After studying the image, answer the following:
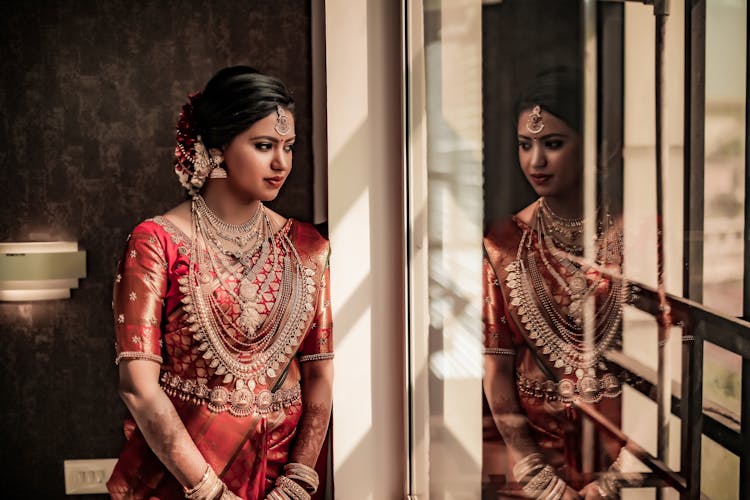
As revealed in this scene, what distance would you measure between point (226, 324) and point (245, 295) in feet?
0.29

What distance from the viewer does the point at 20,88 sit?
1.92m

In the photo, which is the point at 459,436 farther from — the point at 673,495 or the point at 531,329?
the point at 673,495

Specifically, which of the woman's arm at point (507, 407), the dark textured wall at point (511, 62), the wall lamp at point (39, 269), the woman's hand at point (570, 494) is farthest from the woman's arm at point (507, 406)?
the wall lamp at point (39, 269)

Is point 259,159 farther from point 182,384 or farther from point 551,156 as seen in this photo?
point 551,156

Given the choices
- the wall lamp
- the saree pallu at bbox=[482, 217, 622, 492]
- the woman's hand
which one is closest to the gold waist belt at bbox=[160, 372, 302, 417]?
the wall lamp

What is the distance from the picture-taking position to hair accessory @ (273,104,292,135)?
5.91 feet

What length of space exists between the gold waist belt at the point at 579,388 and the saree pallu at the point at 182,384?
3.15 ft

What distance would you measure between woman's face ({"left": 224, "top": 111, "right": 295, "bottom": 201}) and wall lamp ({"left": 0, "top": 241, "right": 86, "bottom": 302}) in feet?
1.71

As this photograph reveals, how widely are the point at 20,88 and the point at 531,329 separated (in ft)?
5.30

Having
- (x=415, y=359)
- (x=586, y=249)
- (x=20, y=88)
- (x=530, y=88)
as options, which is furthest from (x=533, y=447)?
(x=20, y=88)

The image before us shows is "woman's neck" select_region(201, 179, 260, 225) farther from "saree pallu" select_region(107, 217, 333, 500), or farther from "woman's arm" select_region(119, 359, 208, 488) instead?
"woman's arm" select_region(119, 359, 208, 488)

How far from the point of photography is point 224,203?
5.93 ft

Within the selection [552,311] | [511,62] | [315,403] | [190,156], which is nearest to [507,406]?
[552,311]

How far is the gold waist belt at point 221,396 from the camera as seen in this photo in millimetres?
1756
